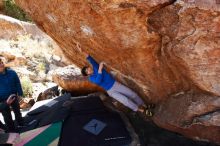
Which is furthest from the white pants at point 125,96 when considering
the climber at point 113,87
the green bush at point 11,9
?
the green bush at point 11,9

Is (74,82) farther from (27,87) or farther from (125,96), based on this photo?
(27,87)

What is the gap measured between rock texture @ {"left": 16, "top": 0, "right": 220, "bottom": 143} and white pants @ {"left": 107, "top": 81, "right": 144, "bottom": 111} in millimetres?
152

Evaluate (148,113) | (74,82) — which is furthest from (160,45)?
(74,82)

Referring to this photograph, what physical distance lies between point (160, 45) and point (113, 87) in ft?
5.00

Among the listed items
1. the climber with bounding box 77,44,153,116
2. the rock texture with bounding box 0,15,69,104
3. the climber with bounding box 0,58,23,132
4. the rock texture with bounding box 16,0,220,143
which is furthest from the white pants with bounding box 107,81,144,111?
the rock texture with bounding box 0,15,69,104

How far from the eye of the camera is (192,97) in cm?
570

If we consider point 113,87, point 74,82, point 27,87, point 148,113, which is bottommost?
point 27,87

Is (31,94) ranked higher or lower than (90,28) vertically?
lower

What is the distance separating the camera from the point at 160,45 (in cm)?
554

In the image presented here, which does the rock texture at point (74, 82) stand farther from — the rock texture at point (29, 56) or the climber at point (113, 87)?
the climber at point (113, 87)

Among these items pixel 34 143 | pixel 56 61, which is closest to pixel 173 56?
pixel 34 143

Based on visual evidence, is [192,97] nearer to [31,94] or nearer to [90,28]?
[90,28]

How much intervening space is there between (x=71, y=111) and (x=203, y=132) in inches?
120

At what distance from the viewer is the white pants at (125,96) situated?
661cm
